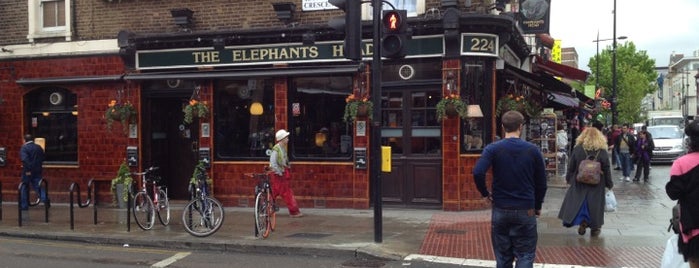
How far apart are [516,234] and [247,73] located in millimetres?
8626

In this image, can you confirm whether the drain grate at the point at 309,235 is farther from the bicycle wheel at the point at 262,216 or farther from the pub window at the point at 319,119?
the pub window at the point at 319,119

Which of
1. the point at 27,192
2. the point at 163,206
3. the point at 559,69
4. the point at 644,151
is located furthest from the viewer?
the point at 559,69

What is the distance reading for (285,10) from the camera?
41.7ft

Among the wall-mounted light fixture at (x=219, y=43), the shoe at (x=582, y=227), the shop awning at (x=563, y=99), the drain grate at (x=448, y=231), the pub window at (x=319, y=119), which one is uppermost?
the wall-mounted light fixture at (x=219, y=43)

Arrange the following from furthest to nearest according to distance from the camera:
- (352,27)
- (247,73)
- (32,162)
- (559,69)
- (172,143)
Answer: (559,69)
(172,143)
(247,73)
(32,162)
(352,27)

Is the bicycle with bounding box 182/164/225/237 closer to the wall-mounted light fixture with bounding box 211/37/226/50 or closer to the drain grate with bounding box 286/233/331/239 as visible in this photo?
the drain grate with bounding box 286/233/331/239

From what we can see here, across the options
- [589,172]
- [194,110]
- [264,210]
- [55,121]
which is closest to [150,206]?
[264,210]

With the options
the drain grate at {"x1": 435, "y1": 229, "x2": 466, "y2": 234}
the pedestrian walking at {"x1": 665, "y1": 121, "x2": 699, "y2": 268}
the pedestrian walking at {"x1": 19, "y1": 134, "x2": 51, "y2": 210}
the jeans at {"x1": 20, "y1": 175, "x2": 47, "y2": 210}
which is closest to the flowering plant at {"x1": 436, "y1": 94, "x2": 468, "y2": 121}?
the drain grate at {"x1": 435, "y1": 229, "x2": 466, "y2": 234}

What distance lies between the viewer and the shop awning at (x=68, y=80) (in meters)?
13.9

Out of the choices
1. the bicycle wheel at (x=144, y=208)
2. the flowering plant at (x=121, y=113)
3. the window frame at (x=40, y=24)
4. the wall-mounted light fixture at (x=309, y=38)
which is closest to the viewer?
the bicycle wheel at (x=144, y=208)

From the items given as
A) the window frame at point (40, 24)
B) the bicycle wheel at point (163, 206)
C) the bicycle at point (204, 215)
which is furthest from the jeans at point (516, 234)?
the window frame at point (40, 24)

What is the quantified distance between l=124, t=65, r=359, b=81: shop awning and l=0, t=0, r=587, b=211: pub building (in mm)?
31

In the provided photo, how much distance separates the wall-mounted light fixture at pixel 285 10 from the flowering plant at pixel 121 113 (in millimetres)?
3925

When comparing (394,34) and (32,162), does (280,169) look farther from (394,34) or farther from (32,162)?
(32,162)
